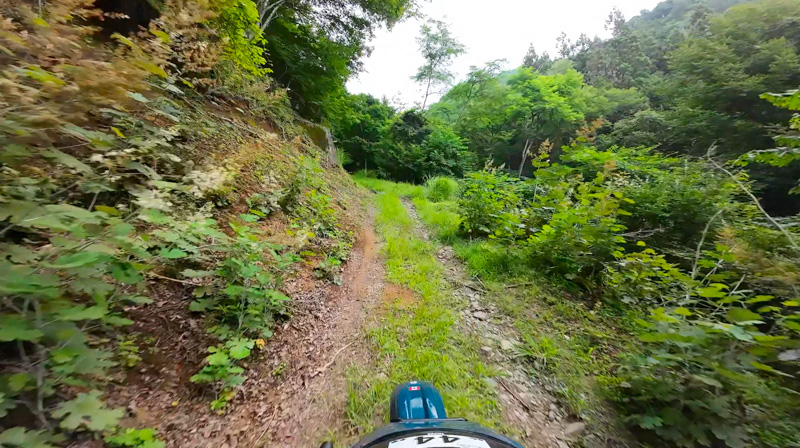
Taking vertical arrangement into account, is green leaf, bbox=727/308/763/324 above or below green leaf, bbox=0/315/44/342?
above

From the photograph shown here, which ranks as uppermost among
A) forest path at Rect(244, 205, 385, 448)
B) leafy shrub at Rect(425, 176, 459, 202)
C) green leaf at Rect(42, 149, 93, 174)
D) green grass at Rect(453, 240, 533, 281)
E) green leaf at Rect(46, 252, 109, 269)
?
leafy shrub at Rect(425, 176, 459, 202)

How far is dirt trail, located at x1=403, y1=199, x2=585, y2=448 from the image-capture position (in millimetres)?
1842

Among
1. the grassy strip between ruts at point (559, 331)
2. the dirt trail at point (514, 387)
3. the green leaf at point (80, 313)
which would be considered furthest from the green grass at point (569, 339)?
the green leaf at point (80, 313)

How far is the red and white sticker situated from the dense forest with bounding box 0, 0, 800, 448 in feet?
2.63

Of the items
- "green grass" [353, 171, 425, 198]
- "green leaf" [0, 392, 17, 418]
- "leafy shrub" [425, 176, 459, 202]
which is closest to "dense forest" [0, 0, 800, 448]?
"green leaf" [0, 392, 17, 418]

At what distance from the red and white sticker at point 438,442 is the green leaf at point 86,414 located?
1.29m

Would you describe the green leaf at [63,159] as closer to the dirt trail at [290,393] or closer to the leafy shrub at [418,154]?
the dirt trail at [290,393]

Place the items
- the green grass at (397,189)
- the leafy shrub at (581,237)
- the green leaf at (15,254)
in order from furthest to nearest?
the green grass at (397,189)
the leafy shrub at (581,237)
the green leaf at (15,254)

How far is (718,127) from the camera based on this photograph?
819 cm

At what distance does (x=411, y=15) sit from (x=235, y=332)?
37.1 feet

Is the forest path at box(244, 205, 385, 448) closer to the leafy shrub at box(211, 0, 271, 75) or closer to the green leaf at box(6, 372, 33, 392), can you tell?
the green leaf at box(6, 372, 33, 392)

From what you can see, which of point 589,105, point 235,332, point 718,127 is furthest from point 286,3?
point 589,105

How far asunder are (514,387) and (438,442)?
4.62 ft

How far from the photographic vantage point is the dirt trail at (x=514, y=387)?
184 centimetres
